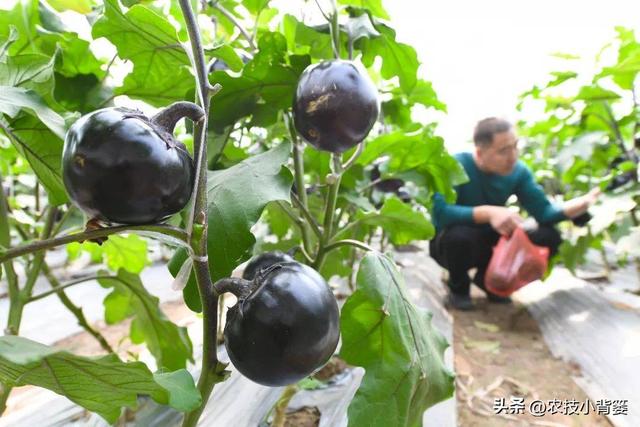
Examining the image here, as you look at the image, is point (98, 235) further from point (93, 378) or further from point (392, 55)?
point (392, 55)

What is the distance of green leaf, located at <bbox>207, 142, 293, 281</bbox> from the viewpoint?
0.39 meters

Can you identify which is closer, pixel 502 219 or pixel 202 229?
pixel 202 229

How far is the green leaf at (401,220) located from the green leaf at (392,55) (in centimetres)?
19

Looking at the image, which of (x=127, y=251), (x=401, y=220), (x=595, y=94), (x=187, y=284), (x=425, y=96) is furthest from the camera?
(x=595, y=94)

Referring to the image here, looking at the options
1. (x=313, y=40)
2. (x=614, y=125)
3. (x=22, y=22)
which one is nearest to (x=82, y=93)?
(x=22, y=22)

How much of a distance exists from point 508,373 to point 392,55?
3.15 ft

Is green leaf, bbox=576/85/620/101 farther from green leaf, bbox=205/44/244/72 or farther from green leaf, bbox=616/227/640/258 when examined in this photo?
green leaf, bbox=205/44/244/72

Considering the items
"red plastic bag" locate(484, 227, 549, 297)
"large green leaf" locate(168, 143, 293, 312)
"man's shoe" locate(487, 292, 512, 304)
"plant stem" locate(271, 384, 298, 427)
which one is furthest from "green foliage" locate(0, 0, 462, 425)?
"man's shoe" locate(487, 292, 512, 304)

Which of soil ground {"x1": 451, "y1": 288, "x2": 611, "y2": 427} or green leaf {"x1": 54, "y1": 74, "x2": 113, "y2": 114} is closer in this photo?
green leaf {"x1": 54, "y1": 74, "x2": 113, "y2": 114}

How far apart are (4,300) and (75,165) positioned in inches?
70.0

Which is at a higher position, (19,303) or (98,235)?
(98,235)

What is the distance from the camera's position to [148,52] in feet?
1.82

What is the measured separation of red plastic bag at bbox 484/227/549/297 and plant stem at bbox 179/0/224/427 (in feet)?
4.93

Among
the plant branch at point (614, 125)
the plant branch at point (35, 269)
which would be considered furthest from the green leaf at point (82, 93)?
the plant branch at point (614, 125)
